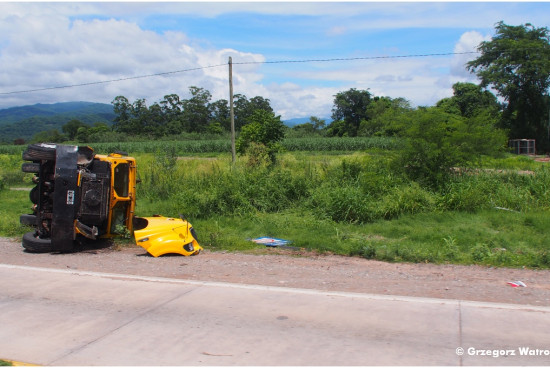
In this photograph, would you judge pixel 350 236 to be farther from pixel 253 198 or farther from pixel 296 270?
pixel 253 198

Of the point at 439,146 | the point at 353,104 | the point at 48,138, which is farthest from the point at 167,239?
the point at 353,104

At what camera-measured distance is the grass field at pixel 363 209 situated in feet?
32.8

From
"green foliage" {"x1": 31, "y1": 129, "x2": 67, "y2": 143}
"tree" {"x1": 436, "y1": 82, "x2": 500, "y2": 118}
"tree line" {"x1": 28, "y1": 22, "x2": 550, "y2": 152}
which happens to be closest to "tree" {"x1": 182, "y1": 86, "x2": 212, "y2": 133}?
"tree line" {"x1": 28, "y1": 22, "x2": 550, "y2": 152}

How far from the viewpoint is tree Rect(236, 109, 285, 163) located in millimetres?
18641

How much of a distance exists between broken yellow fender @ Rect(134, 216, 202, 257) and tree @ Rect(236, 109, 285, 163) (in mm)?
8751

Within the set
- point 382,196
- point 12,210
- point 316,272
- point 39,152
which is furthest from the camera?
point 12,210

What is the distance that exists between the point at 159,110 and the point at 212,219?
239 feet

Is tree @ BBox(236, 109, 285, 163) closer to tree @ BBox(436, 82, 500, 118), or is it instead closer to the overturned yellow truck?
the overturned yellow truck

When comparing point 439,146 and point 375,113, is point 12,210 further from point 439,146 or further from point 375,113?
point 375,113

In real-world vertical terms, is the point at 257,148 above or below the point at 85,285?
above

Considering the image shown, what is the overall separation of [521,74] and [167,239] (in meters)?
47.3

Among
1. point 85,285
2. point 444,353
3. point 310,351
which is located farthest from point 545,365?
point 85,285

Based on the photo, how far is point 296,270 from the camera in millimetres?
8484

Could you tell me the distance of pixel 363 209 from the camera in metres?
12.5
